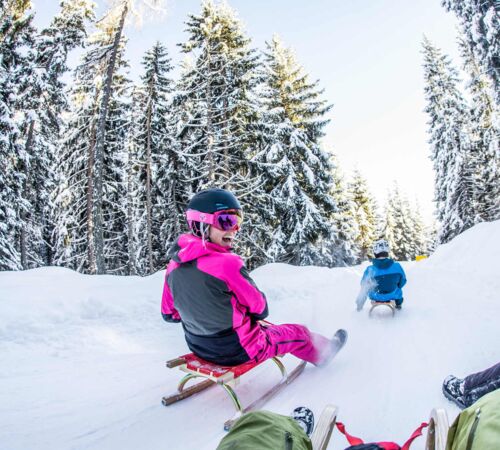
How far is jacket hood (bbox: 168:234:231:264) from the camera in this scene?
2.85m

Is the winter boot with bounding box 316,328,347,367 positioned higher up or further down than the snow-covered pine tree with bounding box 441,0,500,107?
further down

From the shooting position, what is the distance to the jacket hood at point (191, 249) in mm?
2848

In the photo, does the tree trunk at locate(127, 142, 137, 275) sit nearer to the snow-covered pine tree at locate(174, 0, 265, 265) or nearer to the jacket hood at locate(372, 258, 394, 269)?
the snow-covered pine tree at locate(174, 0, 265, 265)

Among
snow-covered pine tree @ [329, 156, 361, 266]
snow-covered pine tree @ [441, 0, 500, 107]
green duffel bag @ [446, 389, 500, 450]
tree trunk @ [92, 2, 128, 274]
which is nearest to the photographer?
green duffel bag @ [446, 389, 500, 450]

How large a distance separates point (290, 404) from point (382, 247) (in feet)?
12.2

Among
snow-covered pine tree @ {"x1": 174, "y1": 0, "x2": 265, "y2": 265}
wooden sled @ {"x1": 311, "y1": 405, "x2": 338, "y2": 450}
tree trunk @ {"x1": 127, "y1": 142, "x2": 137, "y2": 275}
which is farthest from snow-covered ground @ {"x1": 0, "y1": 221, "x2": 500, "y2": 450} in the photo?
tree trunk @ {"x1": 127, "y1": 142, "x2": 137, "y2": 275}

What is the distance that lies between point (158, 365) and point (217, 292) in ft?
6.67

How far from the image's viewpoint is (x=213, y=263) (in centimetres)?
279

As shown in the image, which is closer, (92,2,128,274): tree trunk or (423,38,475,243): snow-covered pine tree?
(92,2,128,274): tree trunk

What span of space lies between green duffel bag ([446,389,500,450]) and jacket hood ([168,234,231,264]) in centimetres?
205

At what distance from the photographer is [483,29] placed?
12.5 metres

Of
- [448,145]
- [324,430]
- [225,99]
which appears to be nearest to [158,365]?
[324,430]

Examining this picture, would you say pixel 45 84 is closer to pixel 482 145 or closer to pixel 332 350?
pixel 332 350

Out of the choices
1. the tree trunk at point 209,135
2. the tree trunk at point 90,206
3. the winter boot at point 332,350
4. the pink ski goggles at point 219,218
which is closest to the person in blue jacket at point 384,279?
the winter boot at point 332,350
